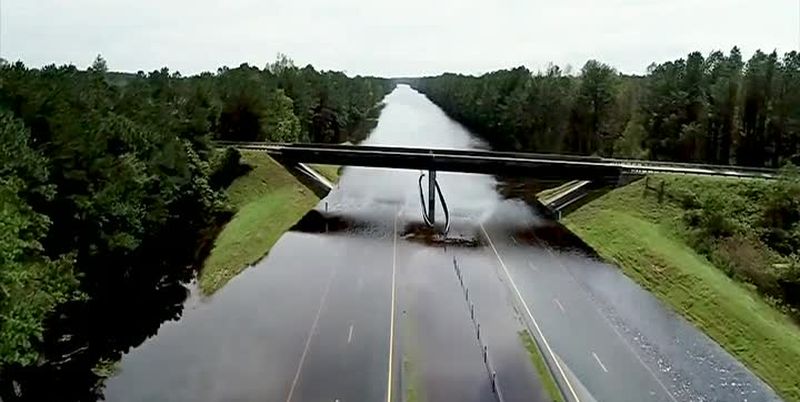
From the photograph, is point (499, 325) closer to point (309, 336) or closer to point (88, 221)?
point (309, 336)

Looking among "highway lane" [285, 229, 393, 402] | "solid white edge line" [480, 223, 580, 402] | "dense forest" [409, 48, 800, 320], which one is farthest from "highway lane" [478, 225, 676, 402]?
"dense forest" [409, 48, 800, 320]

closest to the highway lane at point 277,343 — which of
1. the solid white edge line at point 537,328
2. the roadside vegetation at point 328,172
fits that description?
the solid white edge line at point 537,328

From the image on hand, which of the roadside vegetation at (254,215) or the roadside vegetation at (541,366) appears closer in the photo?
the roadside vegetation at (541,366)

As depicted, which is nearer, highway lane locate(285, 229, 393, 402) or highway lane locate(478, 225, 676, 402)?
highway lane locate(285, 229, 393, 402)

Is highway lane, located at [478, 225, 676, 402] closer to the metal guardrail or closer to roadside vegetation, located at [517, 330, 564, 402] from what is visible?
roadside vegetation, located at [517, 330, 564, 402]

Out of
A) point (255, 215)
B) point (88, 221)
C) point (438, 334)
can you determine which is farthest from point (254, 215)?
point (438, 334)

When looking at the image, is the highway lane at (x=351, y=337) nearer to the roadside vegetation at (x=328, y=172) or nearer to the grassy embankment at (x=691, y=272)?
the grassy embankment at (x=691, y=272)

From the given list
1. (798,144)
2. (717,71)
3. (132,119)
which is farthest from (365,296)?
(717,71)
